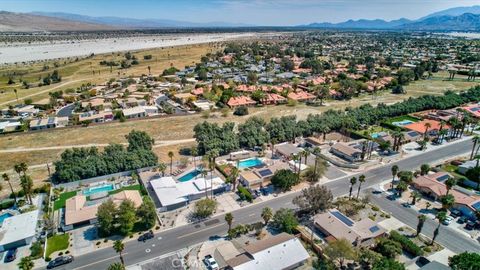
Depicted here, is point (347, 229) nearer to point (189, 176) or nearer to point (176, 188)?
point (176, 188)

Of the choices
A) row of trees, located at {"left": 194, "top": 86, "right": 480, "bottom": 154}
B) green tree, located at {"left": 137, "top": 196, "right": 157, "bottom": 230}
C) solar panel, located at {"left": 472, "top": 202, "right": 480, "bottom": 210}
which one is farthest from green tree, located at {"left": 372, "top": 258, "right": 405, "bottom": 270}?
row of trees, located at {"left": 194, "top": 86, "right": 480, "bottom": 154}

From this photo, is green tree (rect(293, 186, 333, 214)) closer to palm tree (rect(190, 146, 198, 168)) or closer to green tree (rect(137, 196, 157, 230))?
green tree (rect(137, 196, 157, 230))

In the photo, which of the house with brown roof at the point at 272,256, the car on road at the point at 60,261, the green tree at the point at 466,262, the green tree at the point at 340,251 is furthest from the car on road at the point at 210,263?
the green tree at the point at 466,262

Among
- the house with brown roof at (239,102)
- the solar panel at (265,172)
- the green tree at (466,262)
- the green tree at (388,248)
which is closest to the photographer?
the green tree at (466,262)

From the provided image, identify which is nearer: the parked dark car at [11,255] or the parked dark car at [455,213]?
the parked dark car at [11,255]

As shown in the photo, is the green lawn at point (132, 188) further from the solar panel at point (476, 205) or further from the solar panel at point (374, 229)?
the solar panel at point (476, 205)

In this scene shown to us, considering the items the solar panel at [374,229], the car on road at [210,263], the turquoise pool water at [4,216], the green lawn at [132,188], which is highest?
the solar panel at [374,229]
